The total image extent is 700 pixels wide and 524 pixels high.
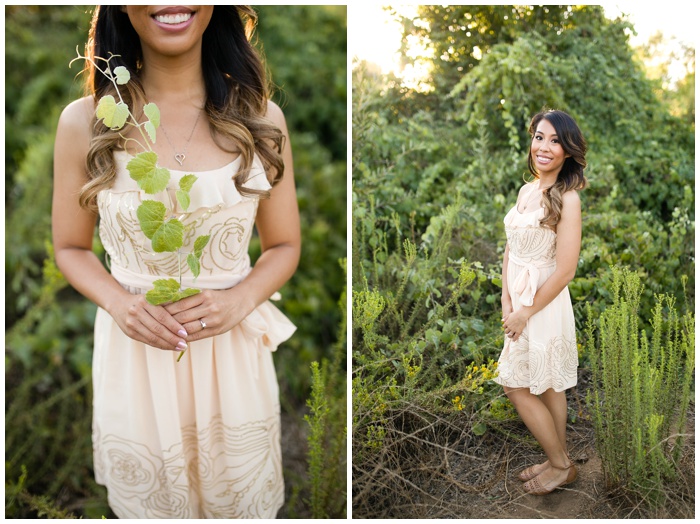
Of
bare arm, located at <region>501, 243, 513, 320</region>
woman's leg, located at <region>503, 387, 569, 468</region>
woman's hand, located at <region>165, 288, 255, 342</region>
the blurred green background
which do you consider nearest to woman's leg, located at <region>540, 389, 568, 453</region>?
woman's leg, located at <region>503, 387, 569, 468</region>

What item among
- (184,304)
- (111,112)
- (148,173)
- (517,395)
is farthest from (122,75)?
(517,395)

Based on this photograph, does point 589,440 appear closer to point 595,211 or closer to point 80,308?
point 595,211

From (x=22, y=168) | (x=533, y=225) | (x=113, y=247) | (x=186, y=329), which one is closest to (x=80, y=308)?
(x=22, y=168)

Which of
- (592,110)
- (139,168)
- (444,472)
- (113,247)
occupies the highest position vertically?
(592,110)

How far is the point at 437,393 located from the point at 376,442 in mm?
215

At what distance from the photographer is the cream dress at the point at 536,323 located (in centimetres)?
155

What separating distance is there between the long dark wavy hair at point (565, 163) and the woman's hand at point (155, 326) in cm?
91

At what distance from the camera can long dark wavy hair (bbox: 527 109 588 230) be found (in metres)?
1.54

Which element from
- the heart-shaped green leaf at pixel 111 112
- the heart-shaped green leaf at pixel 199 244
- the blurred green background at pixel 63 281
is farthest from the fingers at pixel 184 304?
the blurred green background at pixel 63 281

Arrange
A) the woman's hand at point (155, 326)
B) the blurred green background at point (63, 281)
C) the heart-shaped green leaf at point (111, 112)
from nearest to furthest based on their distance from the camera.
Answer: the heart-shaped green leaf at point (111, 112)
the woman's hand at point (155, 326)
the blurred green background at point (63, 281)

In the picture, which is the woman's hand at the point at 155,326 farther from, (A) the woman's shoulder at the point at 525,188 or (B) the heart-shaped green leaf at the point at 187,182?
(A) the woman's shoulder at the point at 525,188

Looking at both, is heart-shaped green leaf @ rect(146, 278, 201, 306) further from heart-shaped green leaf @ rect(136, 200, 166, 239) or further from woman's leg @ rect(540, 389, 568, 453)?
woman's leg @ rect(540, 389, 568, 453)

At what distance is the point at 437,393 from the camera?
5.46ft

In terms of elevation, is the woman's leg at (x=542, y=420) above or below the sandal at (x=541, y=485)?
above
